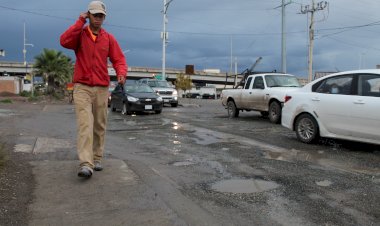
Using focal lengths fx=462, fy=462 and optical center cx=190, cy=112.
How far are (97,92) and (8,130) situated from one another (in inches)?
262

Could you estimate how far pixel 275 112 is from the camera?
14.9 meters

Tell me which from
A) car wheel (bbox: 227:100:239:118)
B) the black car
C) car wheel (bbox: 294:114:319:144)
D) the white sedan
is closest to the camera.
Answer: the white sedan

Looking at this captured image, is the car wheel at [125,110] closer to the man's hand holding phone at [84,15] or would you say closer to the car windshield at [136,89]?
the car windshield at [136,89]

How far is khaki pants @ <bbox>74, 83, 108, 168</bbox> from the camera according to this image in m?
5.61

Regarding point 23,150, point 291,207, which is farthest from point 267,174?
point 23,150

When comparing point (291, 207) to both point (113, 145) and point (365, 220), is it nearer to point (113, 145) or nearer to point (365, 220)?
point (365, 220)

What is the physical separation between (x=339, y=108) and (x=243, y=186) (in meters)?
4.08

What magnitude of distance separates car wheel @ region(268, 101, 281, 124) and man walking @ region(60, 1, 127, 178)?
944cm

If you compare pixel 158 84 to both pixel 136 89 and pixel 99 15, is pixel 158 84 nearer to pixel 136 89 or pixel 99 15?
pixel 136 89

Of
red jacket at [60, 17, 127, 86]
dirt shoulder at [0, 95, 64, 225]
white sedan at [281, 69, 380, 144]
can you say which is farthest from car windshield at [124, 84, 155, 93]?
red jacket at [60, 17, 127, 86]

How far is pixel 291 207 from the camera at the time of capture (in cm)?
484

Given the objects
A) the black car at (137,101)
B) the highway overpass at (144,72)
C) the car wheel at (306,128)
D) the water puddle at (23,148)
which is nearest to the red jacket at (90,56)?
Result: the water puddle at (23,148)

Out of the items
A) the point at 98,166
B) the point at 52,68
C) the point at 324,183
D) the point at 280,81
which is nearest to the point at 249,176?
the point at 324,183

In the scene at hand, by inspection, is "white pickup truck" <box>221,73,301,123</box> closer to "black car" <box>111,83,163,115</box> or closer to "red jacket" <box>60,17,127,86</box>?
"black car" <box>111,83,163,115</box>
